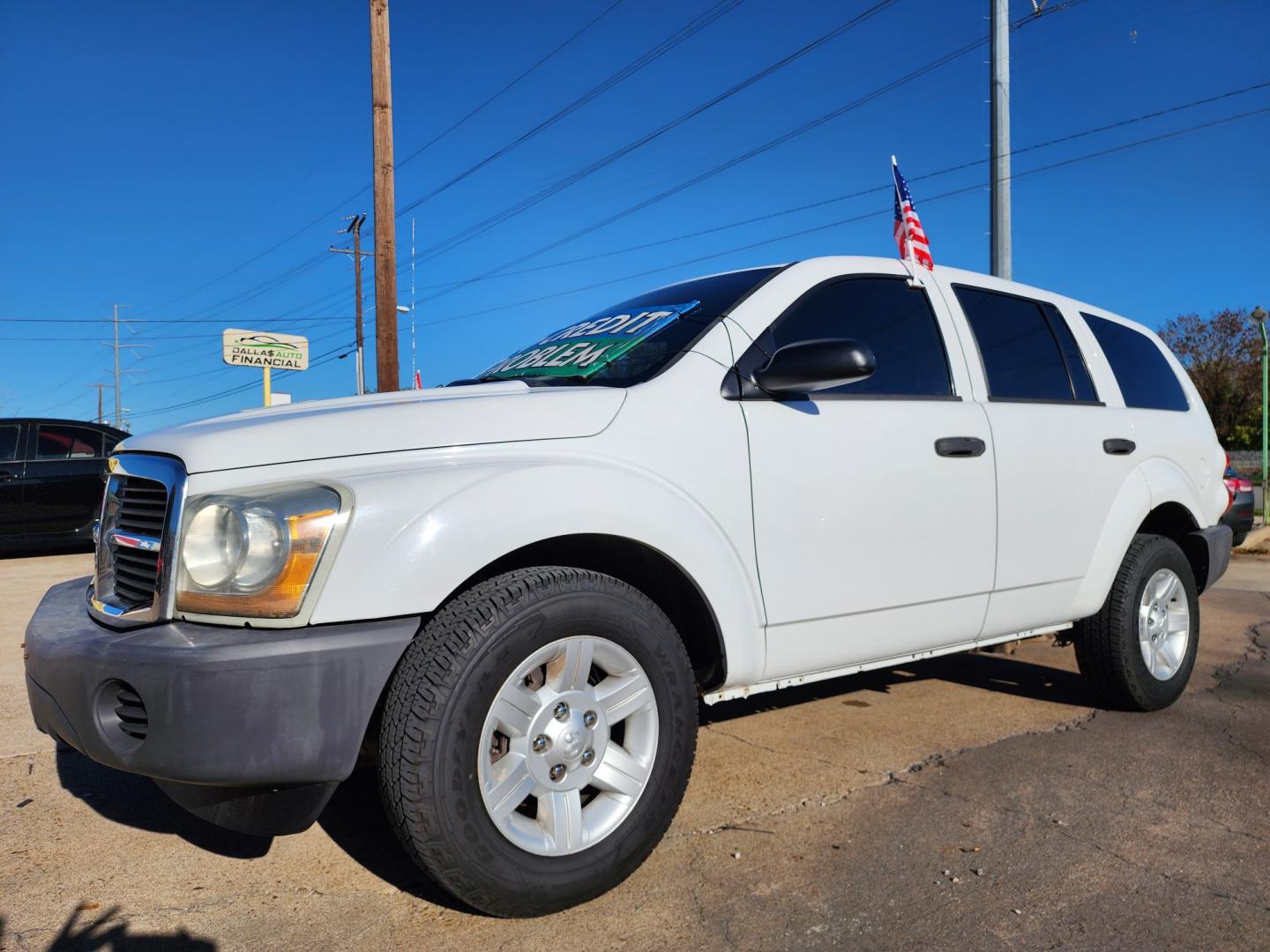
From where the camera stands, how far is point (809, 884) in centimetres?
254

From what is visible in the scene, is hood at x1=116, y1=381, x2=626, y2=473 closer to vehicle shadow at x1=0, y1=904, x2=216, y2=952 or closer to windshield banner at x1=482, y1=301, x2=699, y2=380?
windshield banner at x1=482, y1=301, x2=699, y2=380

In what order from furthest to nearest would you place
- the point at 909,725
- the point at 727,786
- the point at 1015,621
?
1. the point at 909,725
2. the point at 1015,621
3. the point at 727,786

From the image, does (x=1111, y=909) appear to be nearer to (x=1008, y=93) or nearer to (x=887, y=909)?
(x=887, y=909)

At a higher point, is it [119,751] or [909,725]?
[119,751]

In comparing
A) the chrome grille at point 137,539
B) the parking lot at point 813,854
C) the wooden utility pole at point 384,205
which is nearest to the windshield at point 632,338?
the chrome grille at point 137,539

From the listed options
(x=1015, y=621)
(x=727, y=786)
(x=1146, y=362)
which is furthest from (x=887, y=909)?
(x=1146, y=362)

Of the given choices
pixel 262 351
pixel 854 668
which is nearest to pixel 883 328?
pixel 854 668

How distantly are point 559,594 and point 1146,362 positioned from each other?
3603 millimetres

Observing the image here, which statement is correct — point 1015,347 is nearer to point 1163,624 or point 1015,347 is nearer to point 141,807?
point 1163,624

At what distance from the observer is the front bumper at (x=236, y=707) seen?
2.00 m

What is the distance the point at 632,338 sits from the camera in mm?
3131

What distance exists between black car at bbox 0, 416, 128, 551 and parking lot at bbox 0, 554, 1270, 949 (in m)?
6.84

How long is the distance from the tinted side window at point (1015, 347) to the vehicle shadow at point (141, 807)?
3.00m

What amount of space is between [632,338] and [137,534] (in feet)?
5.15
